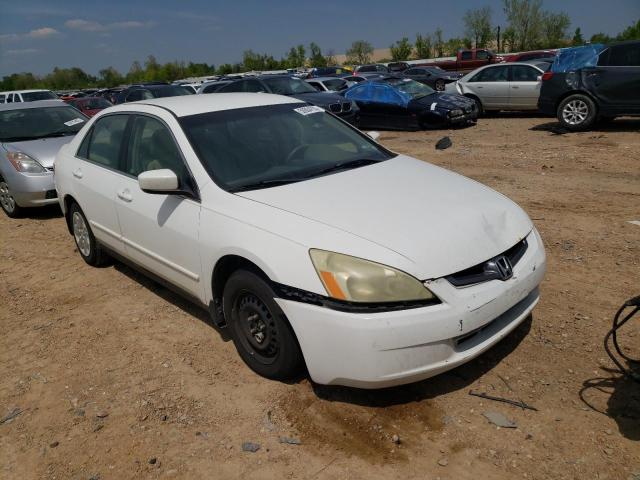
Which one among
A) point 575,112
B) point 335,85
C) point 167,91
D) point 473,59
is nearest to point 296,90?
point 335,85

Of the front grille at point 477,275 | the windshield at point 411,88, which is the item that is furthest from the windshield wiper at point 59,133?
the windshield at point 411,88

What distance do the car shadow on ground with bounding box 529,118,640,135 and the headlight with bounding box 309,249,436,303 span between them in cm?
992

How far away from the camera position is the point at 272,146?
381cm

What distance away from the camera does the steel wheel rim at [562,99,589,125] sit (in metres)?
10.8

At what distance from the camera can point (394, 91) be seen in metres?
14.0

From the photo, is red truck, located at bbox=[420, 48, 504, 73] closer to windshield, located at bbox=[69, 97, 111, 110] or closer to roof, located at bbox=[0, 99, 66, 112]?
windshield, located at bbox=[69, 97, 111, 110]

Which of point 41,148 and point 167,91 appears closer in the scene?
point 41,148

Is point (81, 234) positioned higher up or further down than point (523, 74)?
further down

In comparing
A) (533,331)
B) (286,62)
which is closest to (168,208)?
(533,331)

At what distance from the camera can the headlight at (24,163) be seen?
724 centimetres

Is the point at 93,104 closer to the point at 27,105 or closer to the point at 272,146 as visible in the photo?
the point at 27,105

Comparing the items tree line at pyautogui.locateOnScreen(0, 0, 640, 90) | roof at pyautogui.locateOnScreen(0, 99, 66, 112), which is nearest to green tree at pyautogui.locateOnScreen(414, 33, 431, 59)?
tree line at pyautogui.locateOnScreen(0, 0, 640, 90)

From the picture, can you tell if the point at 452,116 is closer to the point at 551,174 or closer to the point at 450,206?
the point at 551,174

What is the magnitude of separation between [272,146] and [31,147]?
520 centimetres
